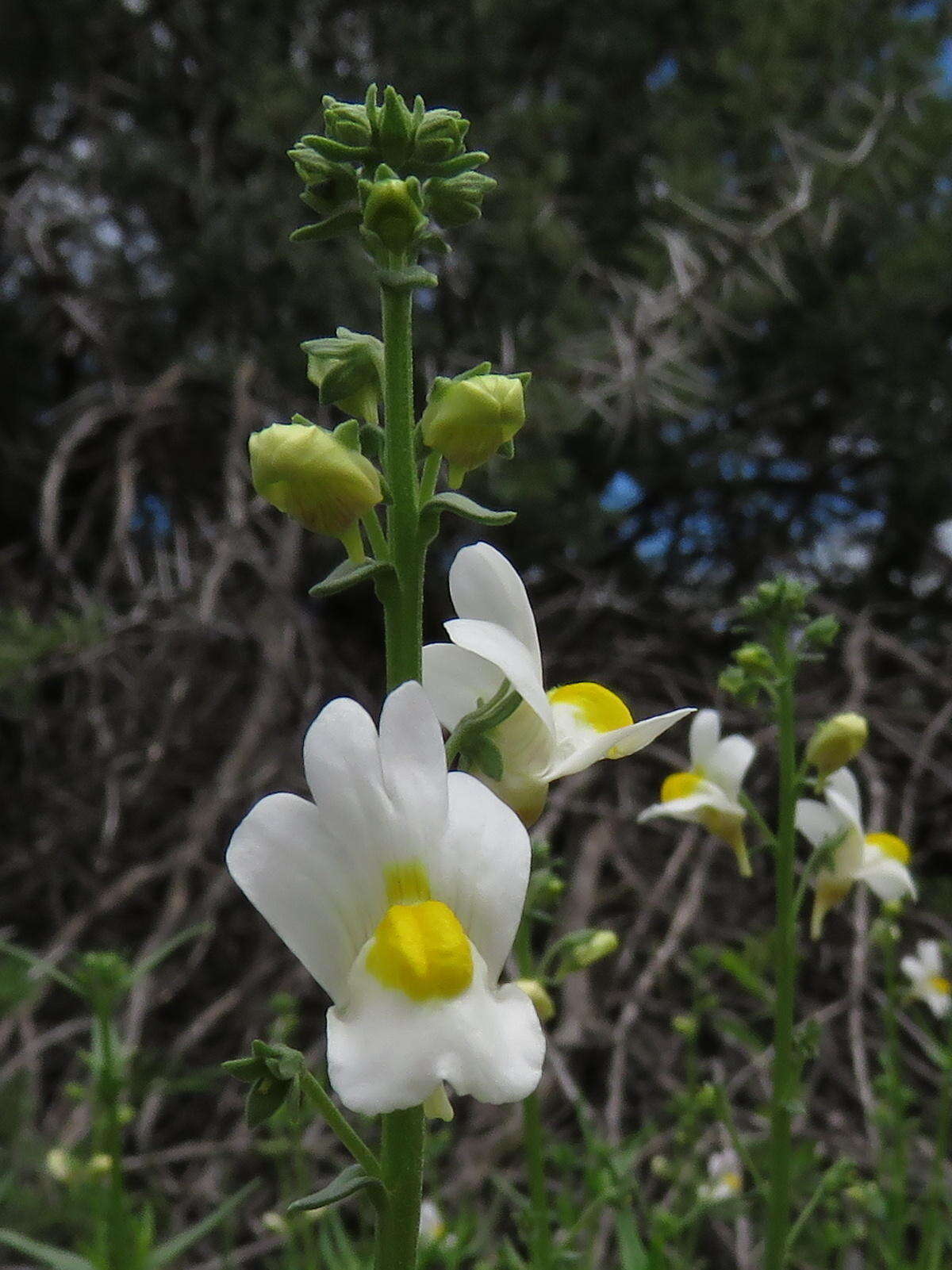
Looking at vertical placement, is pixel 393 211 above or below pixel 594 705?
above

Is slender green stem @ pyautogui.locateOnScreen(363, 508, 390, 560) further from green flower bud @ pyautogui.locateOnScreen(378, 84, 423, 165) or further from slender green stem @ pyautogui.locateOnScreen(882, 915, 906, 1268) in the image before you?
slender green stem @ pyautogui.locateOnScreen(882, 915, 906, 1268)

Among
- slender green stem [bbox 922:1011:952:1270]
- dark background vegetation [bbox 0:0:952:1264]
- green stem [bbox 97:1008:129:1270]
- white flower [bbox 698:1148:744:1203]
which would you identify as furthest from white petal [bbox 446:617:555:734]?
dark background vegetation [bbox 0:0:952:1264]

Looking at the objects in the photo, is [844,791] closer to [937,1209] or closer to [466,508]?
[937,1209]

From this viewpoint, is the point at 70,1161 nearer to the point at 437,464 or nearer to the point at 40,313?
the point at 437,464

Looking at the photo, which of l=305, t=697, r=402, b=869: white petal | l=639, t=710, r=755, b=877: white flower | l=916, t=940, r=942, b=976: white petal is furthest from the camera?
l=916, t=940, r=942, b=976: white petal

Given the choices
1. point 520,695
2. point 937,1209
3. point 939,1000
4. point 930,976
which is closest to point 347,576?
point 520,695

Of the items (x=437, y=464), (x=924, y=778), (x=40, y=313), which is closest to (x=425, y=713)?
(x=437, y=464)
